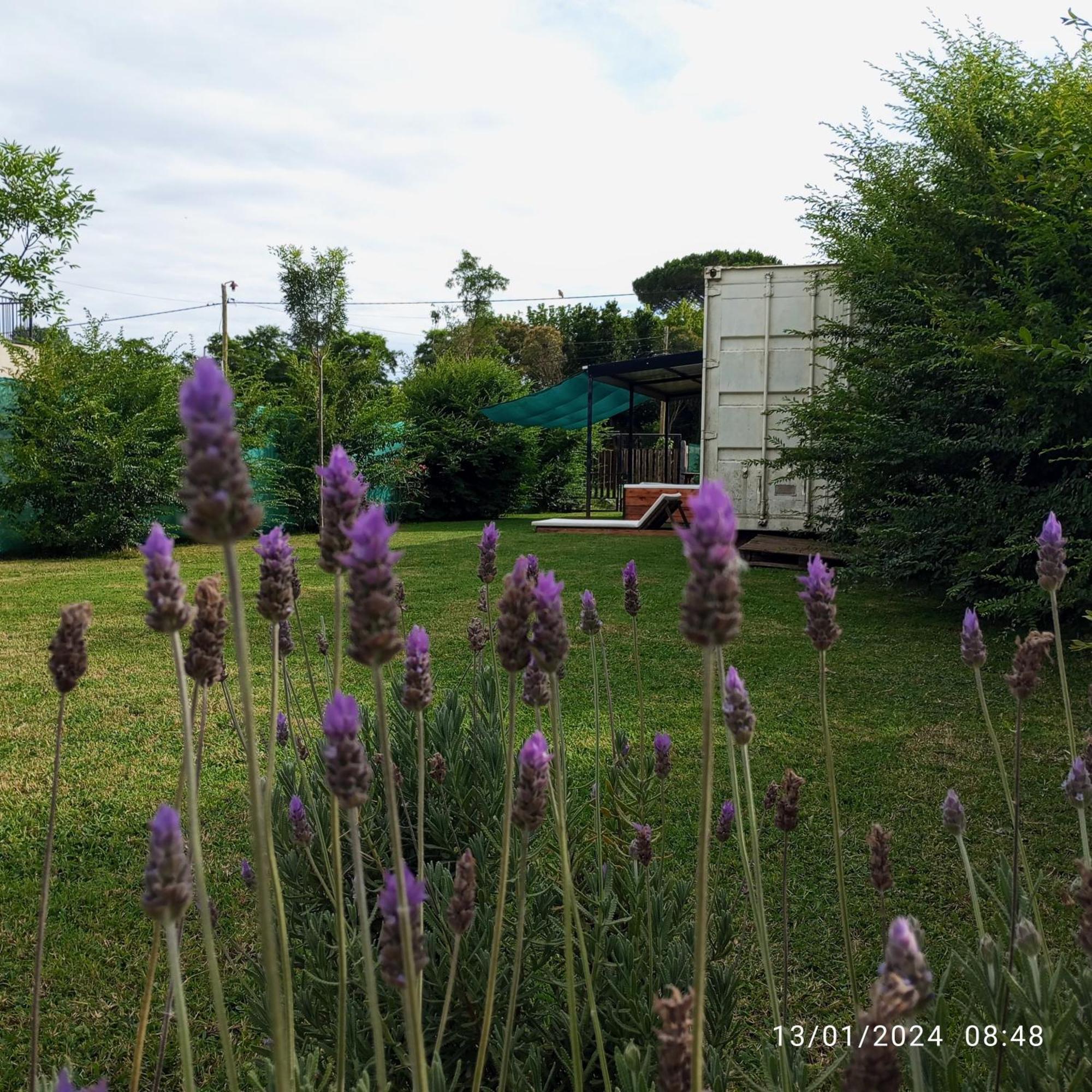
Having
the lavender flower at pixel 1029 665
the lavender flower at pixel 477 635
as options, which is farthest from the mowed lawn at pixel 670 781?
the lavender flower at pixel 477 635

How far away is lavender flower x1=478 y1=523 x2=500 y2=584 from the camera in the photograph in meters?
2.15

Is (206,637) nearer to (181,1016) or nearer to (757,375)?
(181,1016)

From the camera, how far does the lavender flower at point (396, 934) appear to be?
0.89 metres

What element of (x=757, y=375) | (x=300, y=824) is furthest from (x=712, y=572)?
(x=757, y=375)

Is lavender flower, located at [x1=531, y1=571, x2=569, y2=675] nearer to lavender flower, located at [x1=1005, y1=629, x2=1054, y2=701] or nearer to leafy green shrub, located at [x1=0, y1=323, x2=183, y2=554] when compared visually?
lavender flower, located at [x1=1005, y1=629, x2=1054, y2=701]

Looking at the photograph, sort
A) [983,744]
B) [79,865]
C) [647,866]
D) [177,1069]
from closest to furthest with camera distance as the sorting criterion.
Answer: [647,866] → [177,1069] → [79,865] → [983,744]

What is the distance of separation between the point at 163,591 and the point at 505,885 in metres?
0.52

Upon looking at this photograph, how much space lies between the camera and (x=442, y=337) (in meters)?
46.2

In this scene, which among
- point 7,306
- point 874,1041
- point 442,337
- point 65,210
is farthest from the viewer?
point 442,337

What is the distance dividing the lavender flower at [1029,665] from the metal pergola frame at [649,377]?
1295cm

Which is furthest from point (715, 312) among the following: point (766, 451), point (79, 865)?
point (79, 865)

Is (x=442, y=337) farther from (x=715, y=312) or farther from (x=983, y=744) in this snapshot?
(x=983, y=744)

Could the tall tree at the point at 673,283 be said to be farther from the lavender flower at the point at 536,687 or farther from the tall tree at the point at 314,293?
the lavender flower at the point at 536,687

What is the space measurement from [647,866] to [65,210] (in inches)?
512
